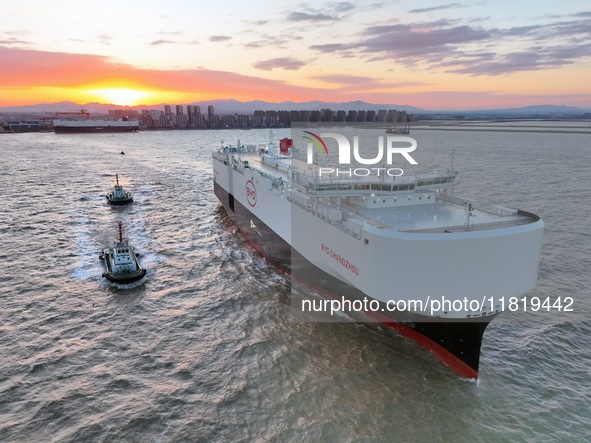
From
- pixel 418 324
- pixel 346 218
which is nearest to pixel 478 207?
pixel 346 218

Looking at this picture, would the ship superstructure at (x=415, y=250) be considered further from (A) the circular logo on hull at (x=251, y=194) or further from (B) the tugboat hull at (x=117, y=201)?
(B) the tugboat hull at (x=117, y=201)

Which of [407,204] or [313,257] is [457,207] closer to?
[407,204]

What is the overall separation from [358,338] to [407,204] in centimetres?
718

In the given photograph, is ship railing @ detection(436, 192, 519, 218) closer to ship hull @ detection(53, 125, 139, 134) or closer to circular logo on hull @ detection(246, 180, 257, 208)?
circular logo on hull @ detection(246, 180, 257, 208)

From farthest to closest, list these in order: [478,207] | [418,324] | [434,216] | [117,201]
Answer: [117,201] → [478,207] → [434,216] → [418,324]

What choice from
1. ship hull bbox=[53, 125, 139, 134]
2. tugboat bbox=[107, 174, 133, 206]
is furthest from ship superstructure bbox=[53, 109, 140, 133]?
tugboat bbox=[107, 174, 133, 206]

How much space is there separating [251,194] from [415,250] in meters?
18.2

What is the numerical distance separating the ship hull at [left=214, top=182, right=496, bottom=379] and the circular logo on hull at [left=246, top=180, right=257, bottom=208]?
345cm

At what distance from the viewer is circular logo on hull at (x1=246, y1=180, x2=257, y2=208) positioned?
28913 millimetres

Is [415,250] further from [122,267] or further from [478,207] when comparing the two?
[122,267]

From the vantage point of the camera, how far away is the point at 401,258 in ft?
45.1

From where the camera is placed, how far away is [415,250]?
13.5 metres

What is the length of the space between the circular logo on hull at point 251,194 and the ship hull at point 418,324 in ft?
11.3

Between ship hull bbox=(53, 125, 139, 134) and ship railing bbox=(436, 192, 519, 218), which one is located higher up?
ship hull bbox=(53, 125, 139, 134)
